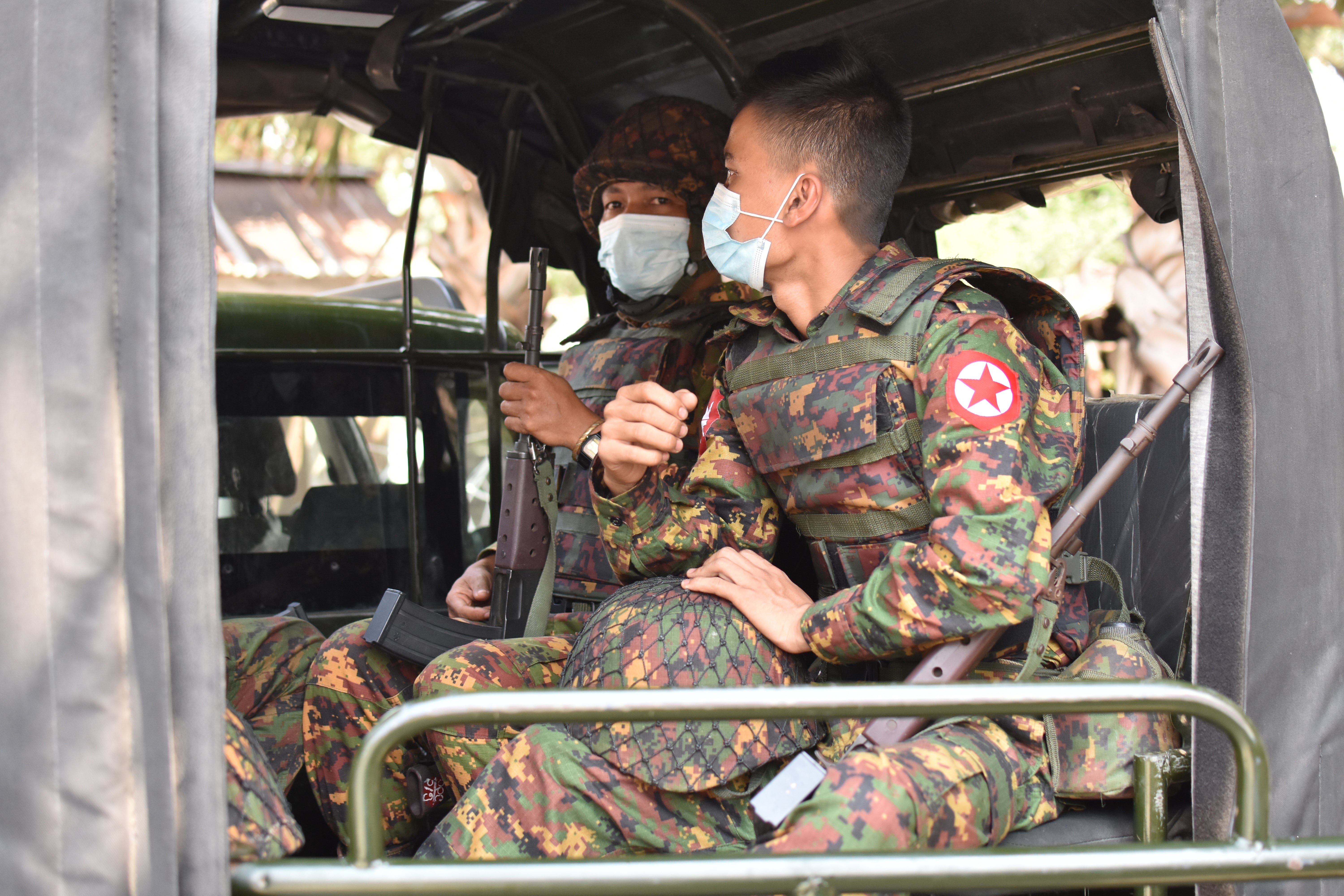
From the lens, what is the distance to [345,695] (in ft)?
7.53

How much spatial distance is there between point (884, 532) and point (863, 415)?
0.69ft

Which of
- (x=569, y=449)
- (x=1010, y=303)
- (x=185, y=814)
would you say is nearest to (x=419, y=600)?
(x=569, y=449)

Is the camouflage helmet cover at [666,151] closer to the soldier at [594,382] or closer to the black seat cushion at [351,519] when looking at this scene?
the soldier at [594,382]

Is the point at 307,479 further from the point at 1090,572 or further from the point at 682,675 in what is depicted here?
the point at 1090,572

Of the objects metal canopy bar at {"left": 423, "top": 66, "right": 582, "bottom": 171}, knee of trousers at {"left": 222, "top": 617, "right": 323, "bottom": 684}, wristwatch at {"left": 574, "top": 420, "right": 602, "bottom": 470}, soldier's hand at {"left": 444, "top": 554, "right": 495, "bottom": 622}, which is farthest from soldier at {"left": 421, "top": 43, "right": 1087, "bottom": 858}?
metal canopy bar at {"left": 423, "top": 66, "right": 582, "bottom": 171}

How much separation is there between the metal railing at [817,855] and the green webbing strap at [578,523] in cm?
148

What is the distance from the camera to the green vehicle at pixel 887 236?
120 cm

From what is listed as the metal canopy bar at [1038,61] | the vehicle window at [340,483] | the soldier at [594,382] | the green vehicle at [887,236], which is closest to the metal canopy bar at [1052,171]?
the green vehicle at [887,236]

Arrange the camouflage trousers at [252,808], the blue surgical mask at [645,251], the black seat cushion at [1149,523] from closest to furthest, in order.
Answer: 1. the camouflage trousers at [252,808]
2. the black seat cushion at [1149,523]
3. the blue surgical mask at [645,251]

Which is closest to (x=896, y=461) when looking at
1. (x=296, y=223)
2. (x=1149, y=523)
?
(x=1149, y=523)

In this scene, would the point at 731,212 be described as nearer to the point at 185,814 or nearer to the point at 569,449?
the point at 569,449

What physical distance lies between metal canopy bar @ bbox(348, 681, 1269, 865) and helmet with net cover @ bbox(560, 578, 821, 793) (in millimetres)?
392

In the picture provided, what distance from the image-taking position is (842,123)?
2.23m

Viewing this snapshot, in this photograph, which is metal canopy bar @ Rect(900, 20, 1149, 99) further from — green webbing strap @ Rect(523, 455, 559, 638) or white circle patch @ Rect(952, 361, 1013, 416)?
green webbing strap @ Rect(523, 455, 559, 638)
